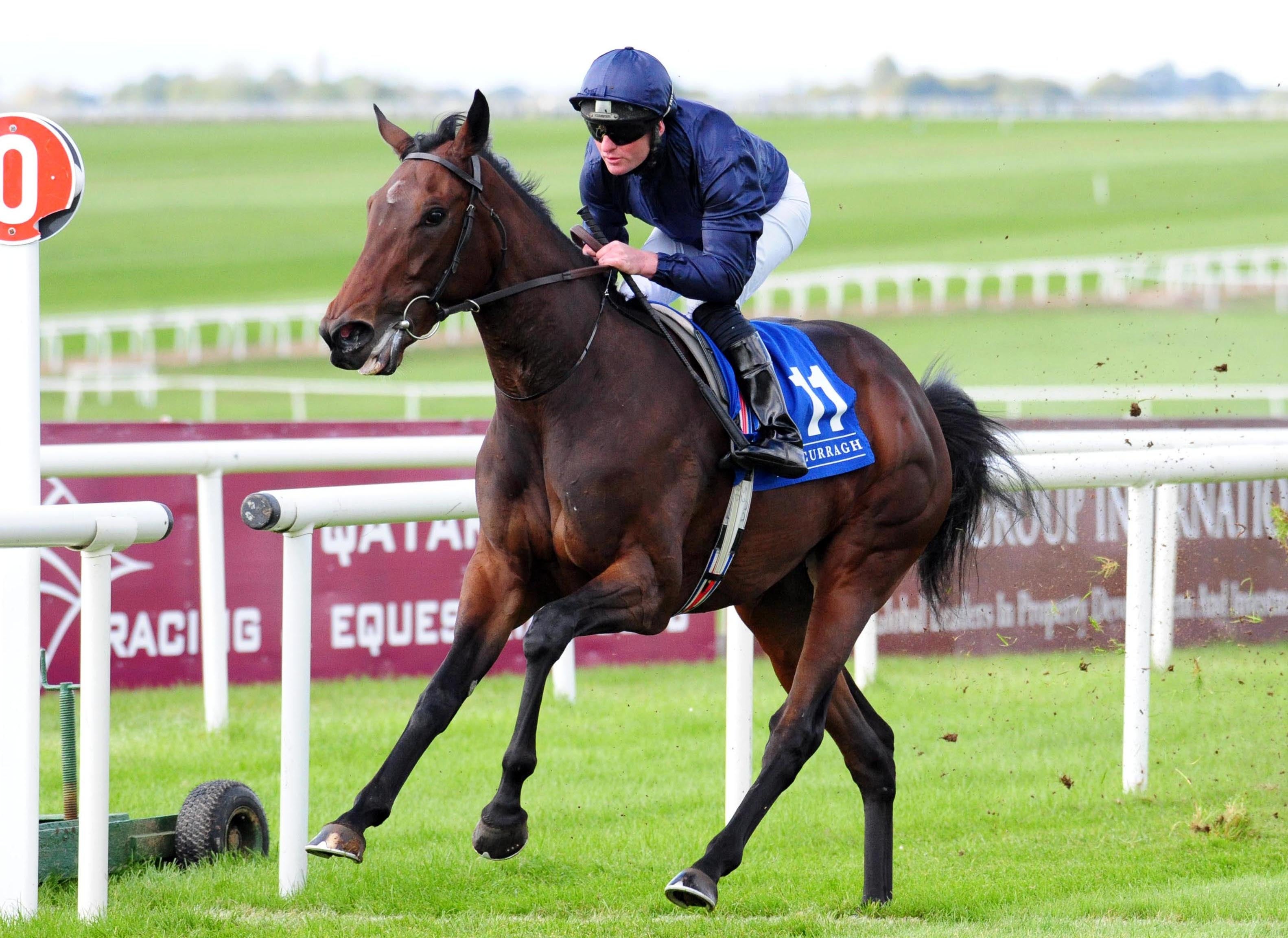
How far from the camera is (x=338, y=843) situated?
11.1ft

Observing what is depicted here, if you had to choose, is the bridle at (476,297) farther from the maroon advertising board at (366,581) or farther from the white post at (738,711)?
the maroon advertising board at (366,581)

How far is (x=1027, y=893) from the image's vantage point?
4270 mm

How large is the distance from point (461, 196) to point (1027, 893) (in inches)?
94.0

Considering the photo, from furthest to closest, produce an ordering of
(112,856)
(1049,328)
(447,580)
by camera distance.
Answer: (1049,328) → (447,580) → (112,856)

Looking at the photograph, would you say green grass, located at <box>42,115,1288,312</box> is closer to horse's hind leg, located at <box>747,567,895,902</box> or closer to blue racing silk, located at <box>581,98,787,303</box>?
horse's hind leg, located at <box>747,567,895,902</box>

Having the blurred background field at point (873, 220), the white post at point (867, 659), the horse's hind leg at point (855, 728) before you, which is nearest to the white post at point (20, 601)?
the horse's hind leg at point (855, 728)

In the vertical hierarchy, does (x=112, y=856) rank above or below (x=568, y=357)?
below

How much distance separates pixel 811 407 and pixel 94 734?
196 centimetres

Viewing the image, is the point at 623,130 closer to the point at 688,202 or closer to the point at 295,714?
the point at 688,202

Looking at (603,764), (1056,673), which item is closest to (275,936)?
(603,764)

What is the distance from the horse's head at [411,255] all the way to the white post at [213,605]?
296 cm

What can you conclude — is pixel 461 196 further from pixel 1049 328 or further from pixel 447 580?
pixel 1049 328

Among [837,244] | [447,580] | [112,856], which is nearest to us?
[112,856]

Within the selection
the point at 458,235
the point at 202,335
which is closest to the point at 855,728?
the point at 458,235
